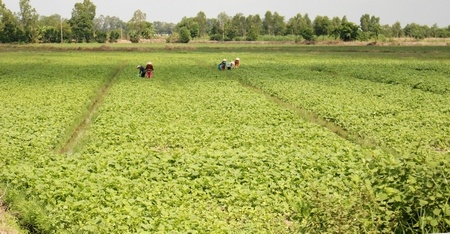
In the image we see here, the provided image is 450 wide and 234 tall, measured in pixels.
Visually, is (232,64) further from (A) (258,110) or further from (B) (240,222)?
(B) (240,222)

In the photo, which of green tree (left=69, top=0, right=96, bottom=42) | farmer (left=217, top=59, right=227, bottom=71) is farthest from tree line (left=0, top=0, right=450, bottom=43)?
farmer (left=217, top=59, right=227, bottom=71)

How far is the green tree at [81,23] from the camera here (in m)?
137

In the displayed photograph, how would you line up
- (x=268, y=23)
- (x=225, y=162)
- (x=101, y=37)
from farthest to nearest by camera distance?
(x=268, y=23) → (x=101, y=37) → (x=225, y=162)

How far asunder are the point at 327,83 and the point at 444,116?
11.9 metres

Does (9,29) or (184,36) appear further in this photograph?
(184,36)

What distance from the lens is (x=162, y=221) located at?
27.0 feet

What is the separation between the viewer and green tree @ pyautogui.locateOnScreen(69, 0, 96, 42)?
136625 millimetres

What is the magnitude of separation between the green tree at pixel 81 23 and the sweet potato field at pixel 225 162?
390 feet

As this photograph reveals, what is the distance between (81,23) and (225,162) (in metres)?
137

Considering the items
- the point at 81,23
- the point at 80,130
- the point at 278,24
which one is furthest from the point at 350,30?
the point at 80,130

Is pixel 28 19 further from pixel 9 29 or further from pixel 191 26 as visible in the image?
pixel 191 26

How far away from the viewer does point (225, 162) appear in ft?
36.9

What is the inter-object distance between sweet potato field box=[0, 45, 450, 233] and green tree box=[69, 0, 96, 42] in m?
119

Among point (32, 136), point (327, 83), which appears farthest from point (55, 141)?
point (327, 83)
